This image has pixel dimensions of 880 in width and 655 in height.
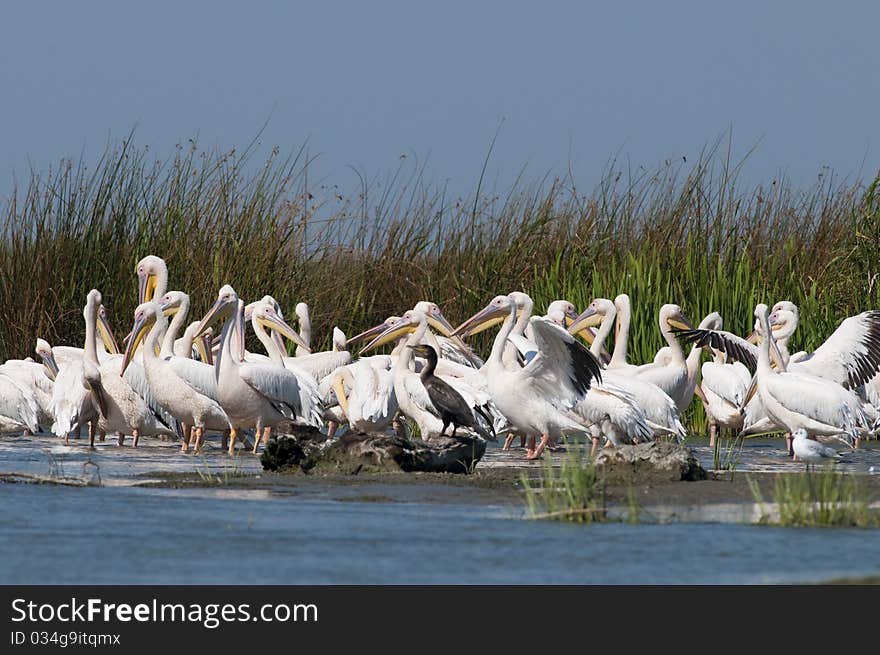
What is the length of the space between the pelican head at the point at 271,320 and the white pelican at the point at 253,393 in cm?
184

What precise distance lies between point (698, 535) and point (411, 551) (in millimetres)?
1317

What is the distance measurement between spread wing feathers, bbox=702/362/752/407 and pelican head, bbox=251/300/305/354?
366 cm

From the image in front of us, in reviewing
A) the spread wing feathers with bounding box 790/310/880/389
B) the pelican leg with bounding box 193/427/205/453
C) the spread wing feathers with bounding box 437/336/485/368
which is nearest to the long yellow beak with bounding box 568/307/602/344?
the spread wing feathers with bounding box 437/336/485/368

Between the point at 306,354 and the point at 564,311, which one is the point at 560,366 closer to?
the point at 564,311

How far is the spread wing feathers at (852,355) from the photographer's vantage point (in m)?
12.9

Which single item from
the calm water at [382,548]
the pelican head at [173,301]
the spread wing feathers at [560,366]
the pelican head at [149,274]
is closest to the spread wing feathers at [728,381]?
the spread wing feathers at [560,366]

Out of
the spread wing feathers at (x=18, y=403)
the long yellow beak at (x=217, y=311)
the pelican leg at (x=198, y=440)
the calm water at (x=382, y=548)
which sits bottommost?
the calm water at (x=382, y=548)

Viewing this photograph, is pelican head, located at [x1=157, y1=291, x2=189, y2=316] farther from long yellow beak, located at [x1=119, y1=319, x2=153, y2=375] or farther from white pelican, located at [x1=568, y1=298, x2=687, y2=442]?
white pelican, located at [x1=568, y1=298, x2=687, y2=442]

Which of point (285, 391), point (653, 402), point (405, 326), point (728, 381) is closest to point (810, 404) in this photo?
point (653, 402)

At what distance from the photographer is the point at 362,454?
31.9 ft

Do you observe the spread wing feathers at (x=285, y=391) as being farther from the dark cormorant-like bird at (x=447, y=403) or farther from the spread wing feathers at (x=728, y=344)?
the spread wing feathers at (x=728, y=344)

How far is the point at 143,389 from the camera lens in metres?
13.1

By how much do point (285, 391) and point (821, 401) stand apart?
3990 mm
